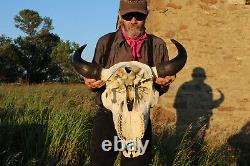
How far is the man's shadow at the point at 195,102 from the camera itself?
8242 millimetres

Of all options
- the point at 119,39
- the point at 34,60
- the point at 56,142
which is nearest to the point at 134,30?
the point at 119,39

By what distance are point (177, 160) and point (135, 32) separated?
2.49m

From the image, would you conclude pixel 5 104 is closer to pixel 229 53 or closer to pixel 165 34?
pixel 165 34

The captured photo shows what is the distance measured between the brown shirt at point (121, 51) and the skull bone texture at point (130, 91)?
0.57 meters

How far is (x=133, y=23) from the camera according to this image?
11.9 feet

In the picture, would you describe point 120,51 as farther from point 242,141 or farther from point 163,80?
point 242,141

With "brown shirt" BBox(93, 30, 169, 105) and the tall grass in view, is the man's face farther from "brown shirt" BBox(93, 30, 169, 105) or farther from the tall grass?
the tall grass

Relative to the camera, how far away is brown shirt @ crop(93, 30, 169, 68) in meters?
3.67

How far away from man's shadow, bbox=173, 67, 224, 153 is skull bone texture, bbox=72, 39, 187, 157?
5228mm

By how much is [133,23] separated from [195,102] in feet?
16.3

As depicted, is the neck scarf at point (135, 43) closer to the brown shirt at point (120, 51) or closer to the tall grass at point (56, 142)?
the brown shirt at point (120, 51)

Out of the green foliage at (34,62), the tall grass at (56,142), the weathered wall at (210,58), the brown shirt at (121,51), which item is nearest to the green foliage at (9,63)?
the green foliage at (34,62)

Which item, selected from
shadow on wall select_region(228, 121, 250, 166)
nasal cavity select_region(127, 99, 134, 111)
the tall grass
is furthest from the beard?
shadow on wall select_region(228, 121, 250, 166)

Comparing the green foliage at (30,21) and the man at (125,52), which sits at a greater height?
the green foliage at (30,21)
